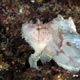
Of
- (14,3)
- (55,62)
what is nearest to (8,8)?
(14,3)

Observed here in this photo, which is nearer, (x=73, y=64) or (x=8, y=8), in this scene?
(x=73, y=64)

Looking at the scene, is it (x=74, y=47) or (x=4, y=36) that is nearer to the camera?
(x=74, y=47)

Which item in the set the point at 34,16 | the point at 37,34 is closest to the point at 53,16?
the point at 34,16

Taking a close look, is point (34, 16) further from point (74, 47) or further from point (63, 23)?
point (74, 47)

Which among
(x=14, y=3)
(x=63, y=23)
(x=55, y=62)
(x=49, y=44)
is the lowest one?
(x=55, y=62)

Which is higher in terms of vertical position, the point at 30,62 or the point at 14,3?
the point at 14,3

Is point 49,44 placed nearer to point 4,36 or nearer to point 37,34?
point 37,34
